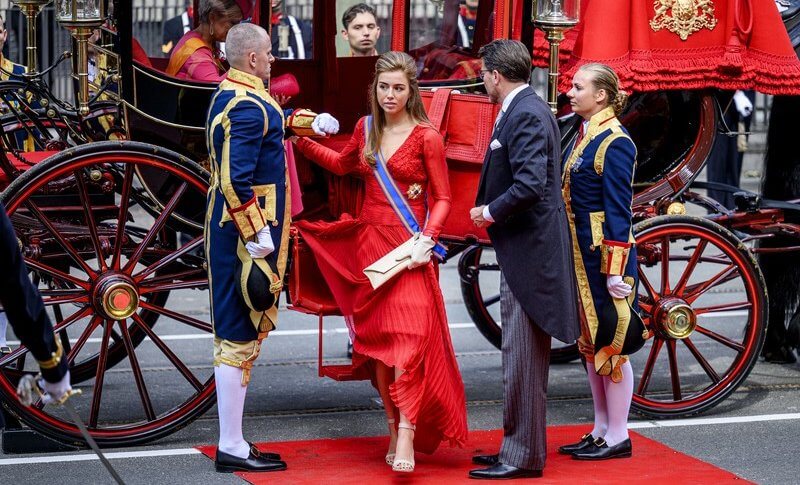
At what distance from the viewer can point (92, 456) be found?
5.54m

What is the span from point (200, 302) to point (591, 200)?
180 inches

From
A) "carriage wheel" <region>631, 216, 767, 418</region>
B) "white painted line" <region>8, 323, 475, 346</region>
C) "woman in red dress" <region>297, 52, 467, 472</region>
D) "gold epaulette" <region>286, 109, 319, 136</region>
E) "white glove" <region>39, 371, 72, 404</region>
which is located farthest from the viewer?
"white painted line" <region>8, 323, 475, 346</region>

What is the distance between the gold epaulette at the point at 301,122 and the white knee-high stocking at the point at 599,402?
157 centimetres

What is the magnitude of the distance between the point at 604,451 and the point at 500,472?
1.91ft

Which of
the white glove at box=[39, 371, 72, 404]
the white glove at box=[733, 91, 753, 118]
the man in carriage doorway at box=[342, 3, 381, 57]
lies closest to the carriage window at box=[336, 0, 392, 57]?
the man in carriage doorway at box=[342, 3, 381, 57]

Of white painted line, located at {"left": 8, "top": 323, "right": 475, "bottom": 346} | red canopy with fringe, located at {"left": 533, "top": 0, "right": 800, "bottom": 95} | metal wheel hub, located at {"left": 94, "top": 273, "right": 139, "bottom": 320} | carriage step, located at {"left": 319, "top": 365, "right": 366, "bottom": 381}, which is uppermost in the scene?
red canopy with fringe, located at {"left": 533, "top": 0, "right": 800, "bottom": 95}

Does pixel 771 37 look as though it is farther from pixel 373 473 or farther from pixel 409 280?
pixel 373 473

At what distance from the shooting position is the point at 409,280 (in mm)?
5273

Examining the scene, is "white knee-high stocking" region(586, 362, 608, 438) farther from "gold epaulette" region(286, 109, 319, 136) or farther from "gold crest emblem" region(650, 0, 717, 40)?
"gold crest emblem" region(650, 0, 717, 40)

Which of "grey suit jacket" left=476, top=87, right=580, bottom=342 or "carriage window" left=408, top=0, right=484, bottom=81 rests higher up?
"carriage window" left=408, top=0, right=484, bottom=81

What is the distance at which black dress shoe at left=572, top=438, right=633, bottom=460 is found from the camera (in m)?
5.58

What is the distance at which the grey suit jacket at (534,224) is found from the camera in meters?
5.09

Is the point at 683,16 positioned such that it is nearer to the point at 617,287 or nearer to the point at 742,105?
the point at 617,287

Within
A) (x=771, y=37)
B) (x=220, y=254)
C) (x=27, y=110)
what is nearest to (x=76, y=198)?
(x=27, y=110)
